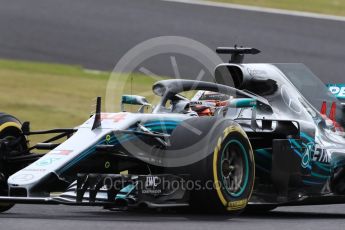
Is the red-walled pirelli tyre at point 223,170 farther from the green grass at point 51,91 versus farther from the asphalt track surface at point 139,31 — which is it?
the asphalt track surface at point 139,31

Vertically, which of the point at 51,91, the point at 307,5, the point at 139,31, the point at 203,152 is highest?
the point at 307,5

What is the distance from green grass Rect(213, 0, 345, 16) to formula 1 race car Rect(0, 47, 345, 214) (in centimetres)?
1041

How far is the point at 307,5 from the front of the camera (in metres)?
20.3

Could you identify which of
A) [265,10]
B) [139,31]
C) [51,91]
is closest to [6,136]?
[51,91]

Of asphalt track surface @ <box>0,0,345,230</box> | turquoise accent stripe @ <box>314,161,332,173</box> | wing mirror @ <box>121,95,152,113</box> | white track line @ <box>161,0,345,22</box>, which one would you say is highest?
white track line @ <box>161,0,345,22</box>

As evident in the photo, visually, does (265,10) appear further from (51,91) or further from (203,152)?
(203,152)

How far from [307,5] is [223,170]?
12725mm

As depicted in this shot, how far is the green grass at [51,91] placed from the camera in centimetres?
1410

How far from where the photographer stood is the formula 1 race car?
7762mm

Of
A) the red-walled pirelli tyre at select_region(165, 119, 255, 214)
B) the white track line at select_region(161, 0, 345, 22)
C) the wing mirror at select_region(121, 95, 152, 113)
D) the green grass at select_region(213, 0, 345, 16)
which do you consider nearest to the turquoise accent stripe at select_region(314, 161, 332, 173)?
the red-walled pirelli tyre at select_region(165, 119, 255, 214)

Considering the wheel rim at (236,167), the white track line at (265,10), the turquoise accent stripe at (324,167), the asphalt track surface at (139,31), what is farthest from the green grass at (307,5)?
the wheel rim at (236,167)

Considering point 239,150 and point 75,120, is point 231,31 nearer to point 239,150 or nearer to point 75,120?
point 75,120

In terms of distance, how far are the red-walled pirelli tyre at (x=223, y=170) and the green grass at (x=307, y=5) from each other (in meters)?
12.1

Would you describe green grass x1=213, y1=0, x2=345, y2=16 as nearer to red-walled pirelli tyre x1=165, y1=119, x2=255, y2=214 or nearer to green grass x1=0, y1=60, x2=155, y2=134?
green grass x1=0, y1=60, x2=155, y2=134
